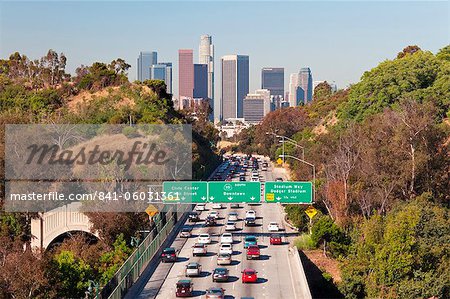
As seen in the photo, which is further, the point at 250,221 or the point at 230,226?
the point at 250,221

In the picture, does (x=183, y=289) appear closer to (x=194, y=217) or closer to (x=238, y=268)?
(x=238, y=268)

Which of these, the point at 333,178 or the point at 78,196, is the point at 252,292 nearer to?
the point at 333,178

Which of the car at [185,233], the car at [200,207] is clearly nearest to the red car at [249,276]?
the car at [185,233]

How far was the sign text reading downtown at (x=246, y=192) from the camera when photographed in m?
60.4

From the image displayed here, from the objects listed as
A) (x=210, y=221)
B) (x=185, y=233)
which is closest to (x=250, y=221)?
(x=210, y=221)

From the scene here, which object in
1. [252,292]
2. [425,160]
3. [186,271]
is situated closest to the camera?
[252,292]

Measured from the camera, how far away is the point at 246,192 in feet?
199

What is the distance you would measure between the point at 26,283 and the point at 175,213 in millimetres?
32043

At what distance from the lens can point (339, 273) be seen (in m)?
52.9

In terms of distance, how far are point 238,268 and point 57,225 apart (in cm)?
1939

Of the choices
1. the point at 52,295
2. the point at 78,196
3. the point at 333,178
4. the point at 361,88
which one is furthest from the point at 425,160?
the point at 361,88

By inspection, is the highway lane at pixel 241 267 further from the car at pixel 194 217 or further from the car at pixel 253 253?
the car at pixel 194 217

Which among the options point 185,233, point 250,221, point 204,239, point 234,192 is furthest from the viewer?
point 250,221

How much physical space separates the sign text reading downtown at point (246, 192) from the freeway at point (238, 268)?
376cm
